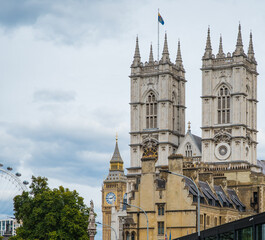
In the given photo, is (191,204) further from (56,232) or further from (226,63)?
(226,63)

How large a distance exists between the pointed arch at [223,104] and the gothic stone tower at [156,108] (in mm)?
9541

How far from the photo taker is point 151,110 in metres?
149

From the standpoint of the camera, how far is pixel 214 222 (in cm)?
10600

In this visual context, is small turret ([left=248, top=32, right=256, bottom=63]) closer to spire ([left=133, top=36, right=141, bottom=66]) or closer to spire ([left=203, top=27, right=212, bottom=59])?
spire ([left=203, top=27, right=212, bottom=59])

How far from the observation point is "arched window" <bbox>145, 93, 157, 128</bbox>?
148500 millimetres

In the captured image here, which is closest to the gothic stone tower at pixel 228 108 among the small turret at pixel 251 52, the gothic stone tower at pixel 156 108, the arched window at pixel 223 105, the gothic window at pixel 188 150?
the arched window at pixel 223 105

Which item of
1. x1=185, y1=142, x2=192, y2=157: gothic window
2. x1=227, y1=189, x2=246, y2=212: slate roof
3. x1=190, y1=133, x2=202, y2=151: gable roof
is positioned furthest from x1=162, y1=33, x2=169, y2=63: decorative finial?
x1=227, y1=189, x2=246, y2=212: slate roof

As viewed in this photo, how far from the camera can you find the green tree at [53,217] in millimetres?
103562

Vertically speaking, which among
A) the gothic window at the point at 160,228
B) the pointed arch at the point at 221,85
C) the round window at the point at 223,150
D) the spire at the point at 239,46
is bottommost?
the gothic window at the point at 160,228

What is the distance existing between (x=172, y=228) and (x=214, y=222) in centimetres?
658

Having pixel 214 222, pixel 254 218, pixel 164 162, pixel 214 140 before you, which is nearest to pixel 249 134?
pixel 214 140

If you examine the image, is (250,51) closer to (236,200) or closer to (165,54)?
(165,54)

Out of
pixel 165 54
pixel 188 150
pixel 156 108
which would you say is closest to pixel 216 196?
pixel 188 150

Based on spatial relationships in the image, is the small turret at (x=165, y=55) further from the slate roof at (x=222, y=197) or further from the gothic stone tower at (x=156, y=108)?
the slate roof at (x=222, y=197)
